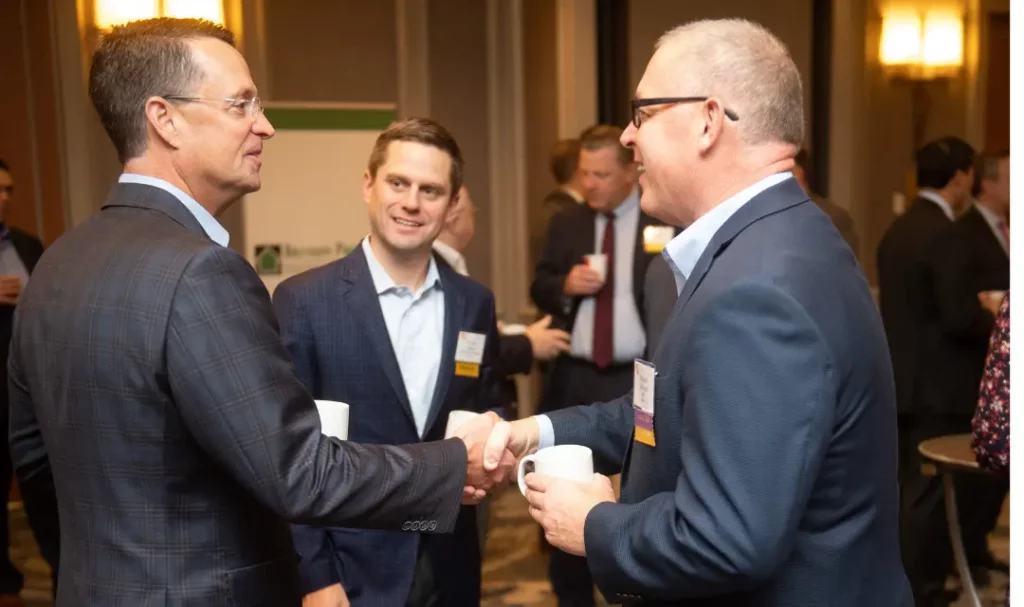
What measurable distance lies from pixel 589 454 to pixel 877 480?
16.7 inches

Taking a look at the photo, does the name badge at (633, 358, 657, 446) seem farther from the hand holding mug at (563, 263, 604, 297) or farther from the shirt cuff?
the hand holding mug at (563, 263, 604, 297)

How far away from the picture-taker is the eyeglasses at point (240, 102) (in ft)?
5.39

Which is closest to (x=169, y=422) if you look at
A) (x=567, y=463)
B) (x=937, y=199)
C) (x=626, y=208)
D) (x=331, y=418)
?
(x=331, y=418)

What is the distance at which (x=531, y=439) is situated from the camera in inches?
82.0

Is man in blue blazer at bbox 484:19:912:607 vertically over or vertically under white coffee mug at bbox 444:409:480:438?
over

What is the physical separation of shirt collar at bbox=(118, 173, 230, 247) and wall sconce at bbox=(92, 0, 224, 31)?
Result: 13.5 ft

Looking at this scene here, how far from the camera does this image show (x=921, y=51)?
291 inches

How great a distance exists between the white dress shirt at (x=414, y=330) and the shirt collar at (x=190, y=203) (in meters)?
0.67

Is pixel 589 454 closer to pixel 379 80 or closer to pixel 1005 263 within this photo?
pixel 1005 263

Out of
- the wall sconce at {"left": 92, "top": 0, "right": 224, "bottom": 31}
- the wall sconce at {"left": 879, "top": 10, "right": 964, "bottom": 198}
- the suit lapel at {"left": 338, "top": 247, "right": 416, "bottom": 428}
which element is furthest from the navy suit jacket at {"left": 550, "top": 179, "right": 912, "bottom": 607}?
the wall sconce at {"left": 879, "top": 10, "right": 964, "bottom": 198}

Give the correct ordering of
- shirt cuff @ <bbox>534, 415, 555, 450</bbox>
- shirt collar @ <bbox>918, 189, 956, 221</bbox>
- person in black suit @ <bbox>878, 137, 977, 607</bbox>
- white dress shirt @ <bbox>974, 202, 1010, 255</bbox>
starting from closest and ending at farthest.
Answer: shirt cuff @ <bbox>534, 415, 555, 450</bbox>
person in black suit @ <bbox>878, 137, 977, 607</bbox>
shirt collar @ <bbox>918, 189, 956, 221</bbox>
white dress shirt @ <bbox>974, 202, 1010, 255</bbox>

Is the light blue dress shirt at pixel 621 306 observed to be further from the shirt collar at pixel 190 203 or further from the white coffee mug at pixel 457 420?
the shirt collar at pixel 190 203

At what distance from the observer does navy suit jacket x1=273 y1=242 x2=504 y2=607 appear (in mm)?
2211
